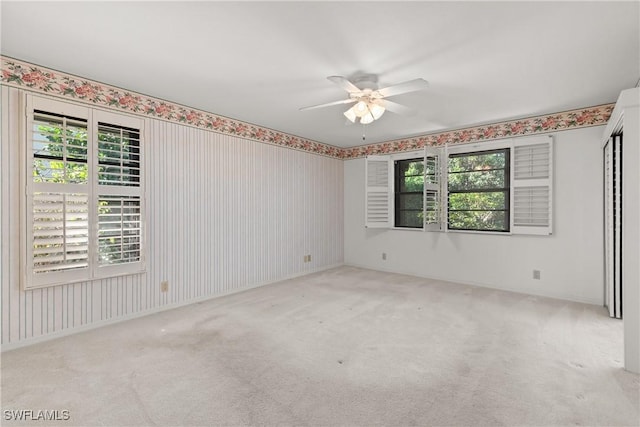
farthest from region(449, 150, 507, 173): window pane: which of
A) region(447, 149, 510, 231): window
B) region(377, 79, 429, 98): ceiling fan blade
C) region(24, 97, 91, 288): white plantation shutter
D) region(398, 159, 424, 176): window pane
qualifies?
region(24, 97, 91, 288): white plantation shutter

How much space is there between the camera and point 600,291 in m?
3.80

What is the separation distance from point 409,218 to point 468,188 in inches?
43.6

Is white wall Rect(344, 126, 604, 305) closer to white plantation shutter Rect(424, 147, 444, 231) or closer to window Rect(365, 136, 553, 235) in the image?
window Rect(365, 136, 553, 235)

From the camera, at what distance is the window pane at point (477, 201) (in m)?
4.64

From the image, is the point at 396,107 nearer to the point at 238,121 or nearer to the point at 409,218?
the point at 238,121

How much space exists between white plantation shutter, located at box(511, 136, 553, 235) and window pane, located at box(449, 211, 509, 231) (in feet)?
0.81

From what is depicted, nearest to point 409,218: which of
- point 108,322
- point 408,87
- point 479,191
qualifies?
point 479,191

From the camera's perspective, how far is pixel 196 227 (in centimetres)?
392

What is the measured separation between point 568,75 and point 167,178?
13.5 feet

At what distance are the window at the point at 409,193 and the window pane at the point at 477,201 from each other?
56cm

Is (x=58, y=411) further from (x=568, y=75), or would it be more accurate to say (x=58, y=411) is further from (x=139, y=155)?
(x=568, y=75)

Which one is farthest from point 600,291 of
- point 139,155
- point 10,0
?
point 10,0

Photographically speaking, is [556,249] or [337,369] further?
[556,249]

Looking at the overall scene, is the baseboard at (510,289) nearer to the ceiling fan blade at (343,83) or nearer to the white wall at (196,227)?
the white wall at (196,227)
